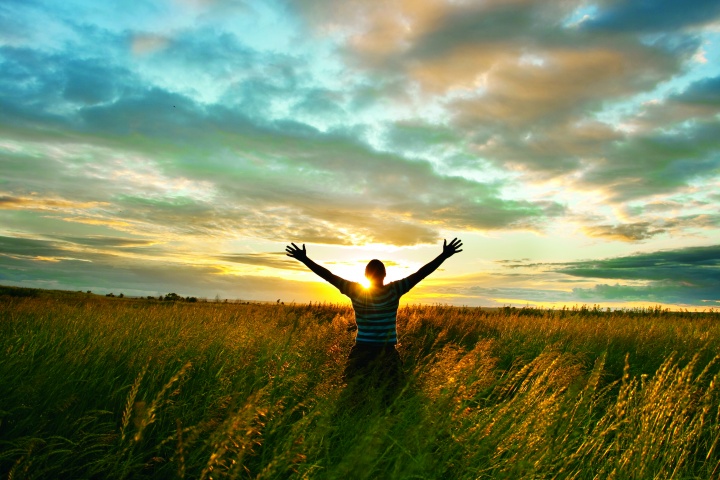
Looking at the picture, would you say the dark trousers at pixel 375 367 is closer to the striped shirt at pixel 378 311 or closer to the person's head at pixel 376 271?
the striped shirt at pixel 378 311

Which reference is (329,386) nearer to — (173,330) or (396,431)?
(396,431)

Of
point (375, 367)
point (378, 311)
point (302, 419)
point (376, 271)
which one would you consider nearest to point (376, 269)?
point (376, 271)

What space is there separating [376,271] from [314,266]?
3.37ft

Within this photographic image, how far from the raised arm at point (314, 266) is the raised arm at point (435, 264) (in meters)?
1.03

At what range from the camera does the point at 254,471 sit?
374 cm

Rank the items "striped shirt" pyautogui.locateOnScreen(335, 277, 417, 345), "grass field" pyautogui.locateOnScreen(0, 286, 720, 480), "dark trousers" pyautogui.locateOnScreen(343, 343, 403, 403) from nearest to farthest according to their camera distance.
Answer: "grass field" pyautogui.locateOnScreen(0, 286, 720, 480)
"dark trousers" pyautogui.locateOnScreen(343, 343, 403, 403)
"striped shirt" pyautogui.locateOnScreen(335, 277, 417, 345)

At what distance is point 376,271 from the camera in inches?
224

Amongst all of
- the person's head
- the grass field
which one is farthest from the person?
the grass field

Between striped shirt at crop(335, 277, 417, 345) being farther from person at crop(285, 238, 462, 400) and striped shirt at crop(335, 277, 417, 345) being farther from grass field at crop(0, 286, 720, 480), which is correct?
grass field at crop(0, 286, 720, 480)

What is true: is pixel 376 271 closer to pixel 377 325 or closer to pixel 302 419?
pixel 377 325

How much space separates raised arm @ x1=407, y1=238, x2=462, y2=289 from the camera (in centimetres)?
579

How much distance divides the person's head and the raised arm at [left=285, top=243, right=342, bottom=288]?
50cm

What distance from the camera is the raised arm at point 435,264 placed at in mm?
5793

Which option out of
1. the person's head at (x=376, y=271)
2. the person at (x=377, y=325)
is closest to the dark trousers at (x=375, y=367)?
the person at (x=377, y=325)
